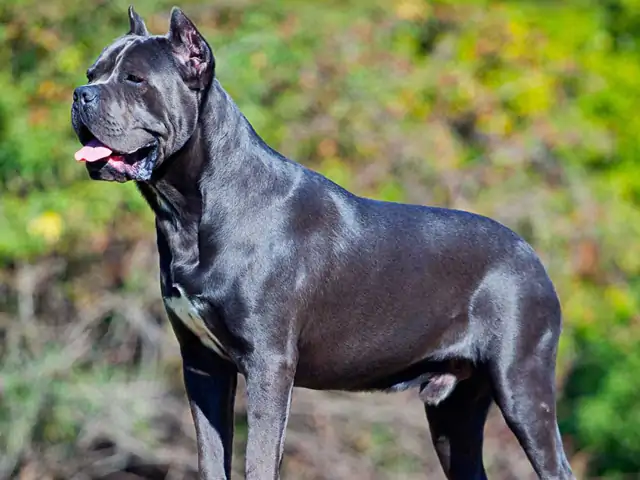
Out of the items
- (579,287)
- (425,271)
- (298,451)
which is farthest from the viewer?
(579,287)

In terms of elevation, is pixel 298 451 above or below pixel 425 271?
below

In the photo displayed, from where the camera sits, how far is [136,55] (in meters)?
4.24

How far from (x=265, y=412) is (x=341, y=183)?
6.03 m

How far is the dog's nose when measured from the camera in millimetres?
4117

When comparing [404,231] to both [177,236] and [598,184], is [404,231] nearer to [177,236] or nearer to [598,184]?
[177,236]

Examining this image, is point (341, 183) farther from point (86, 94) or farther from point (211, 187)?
point (86, 94)

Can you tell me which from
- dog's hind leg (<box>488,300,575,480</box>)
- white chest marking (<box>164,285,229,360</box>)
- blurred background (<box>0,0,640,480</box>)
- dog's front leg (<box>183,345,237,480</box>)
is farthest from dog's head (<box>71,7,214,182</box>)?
blurred background (<box>0,0,640,480</box>)

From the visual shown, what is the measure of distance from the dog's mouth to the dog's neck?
0.37 ft

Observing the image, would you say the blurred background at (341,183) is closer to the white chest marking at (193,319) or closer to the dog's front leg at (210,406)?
the dog's front leg at (210,406)

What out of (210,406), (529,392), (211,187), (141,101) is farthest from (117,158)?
(529,392)

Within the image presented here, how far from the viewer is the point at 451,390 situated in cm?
490

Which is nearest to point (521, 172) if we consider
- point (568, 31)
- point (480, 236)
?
point (568, 31)

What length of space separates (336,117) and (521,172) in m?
2.05

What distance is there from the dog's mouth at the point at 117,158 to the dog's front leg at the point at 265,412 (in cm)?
83
